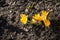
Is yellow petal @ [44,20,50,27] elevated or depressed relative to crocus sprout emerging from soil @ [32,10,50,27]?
depressed

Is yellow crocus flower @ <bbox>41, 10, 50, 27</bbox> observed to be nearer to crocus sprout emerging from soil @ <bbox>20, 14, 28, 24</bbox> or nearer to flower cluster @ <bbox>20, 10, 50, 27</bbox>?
flower cluster @ <bbox>20, 10, 50, 27</bbox>

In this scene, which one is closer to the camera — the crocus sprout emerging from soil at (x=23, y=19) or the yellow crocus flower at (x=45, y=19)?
the yellow crocus flower at (x=45, y=19)

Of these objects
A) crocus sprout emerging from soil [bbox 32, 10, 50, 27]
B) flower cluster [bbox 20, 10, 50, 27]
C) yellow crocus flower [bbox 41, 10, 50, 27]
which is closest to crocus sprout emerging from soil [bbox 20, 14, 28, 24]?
flower cluster [bbox 20, 10, 50, 27]

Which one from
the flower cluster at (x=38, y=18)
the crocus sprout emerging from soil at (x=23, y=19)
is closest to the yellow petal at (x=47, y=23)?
the flower cluster at (x=38, y=18)

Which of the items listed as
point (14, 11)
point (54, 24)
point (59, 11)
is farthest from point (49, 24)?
point (14, 11)

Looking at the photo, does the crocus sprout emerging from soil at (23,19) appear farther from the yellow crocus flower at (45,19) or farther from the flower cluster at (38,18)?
the yellow crocus flower at (45,19)

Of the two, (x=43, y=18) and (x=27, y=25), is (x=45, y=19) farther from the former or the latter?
(x=27, y=25)

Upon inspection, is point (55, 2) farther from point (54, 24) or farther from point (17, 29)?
point (17, 29)

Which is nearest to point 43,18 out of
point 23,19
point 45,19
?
point 45,19
